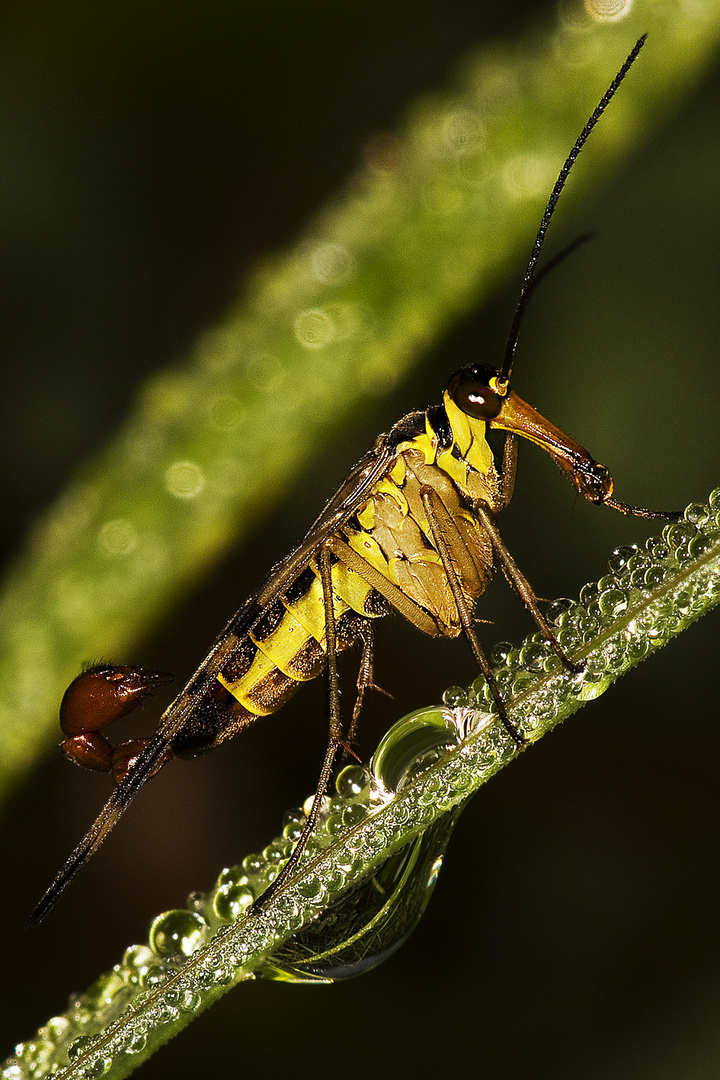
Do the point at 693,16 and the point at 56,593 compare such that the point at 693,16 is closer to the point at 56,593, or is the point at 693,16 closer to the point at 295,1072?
the point at 56,593

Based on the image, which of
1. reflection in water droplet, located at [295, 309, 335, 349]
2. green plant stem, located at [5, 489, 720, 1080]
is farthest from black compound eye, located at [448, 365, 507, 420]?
green plant stem, located at [5, 489, 720, 1080]

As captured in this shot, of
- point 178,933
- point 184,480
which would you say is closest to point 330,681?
point 184,480

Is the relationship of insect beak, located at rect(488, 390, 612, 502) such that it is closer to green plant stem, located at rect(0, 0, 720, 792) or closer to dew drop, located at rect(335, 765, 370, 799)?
green plant stem, located at rect(0, 0, 720, 792)

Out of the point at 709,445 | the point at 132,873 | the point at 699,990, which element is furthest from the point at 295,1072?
the point at 709,445

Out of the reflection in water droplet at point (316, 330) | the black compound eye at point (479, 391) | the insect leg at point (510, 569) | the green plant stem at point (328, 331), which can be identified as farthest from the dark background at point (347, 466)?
the reflection in water droplet at point (316, 330)

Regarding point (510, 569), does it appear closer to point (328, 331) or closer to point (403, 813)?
point (328, 331)

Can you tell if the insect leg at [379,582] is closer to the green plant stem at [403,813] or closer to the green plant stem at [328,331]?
the green plant stem at [328,331]
